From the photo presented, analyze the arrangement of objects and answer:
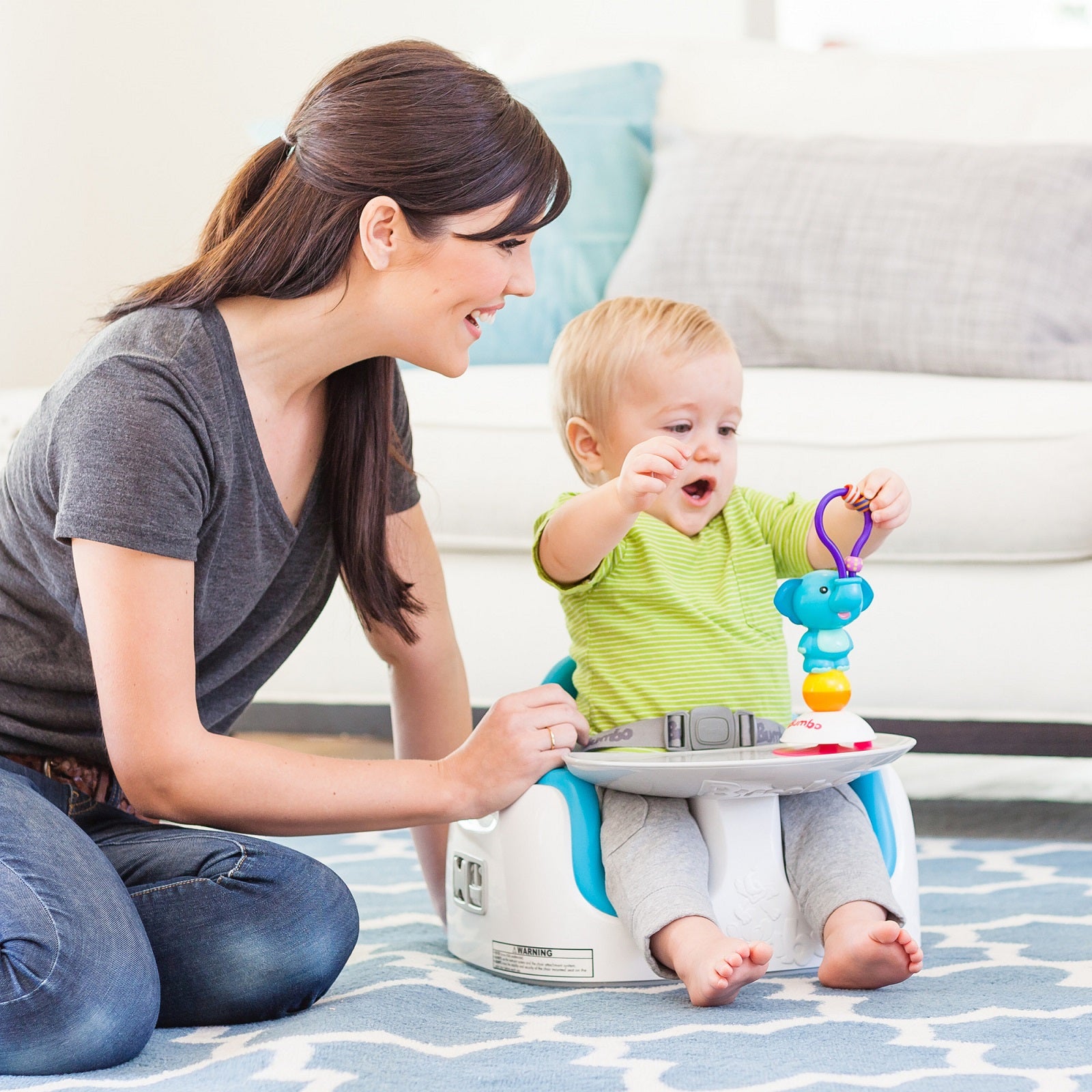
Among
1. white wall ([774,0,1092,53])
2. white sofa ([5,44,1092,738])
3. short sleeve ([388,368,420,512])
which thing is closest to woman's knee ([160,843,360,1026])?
short sleeve ([388,368,420,512])

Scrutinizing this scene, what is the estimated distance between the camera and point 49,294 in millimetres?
2965

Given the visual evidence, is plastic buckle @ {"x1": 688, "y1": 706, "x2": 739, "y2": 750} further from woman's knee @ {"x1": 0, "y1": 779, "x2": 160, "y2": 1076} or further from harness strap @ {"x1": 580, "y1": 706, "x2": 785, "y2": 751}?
woman's knee @ {"x1": 0, "y1": 779, "x2": 160, "y2": 1076}

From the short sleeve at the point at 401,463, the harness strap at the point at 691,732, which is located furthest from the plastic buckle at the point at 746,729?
the short sleeve at the point at 401,463

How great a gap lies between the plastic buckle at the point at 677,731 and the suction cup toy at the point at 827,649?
91 millimetres

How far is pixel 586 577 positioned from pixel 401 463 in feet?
0.67

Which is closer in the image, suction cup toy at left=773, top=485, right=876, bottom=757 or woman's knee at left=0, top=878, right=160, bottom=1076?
woman's knee at left=0, top=878, right=160, bottom=1076

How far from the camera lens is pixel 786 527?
1344 millimetres

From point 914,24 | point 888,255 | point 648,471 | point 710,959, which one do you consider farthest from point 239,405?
point 914,24

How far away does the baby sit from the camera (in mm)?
1122

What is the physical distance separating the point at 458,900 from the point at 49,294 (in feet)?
6.97

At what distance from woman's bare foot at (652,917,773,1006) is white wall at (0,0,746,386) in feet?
7.39

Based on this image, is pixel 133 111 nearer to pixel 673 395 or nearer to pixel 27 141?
pixel 27 141

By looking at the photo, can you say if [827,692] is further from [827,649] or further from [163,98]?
[163,98]

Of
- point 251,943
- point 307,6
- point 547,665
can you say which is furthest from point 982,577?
point 307,6
